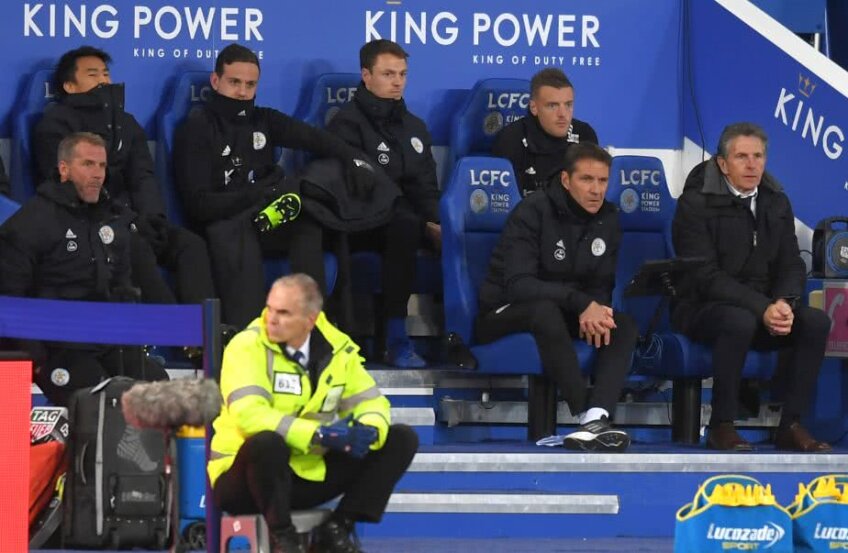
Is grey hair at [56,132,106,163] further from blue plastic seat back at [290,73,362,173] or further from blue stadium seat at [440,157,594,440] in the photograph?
blue stadium seat at [440,157,594,440]

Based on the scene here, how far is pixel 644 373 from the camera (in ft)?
25.9

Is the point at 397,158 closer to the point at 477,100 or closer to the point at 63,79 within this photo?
the point at 477,100

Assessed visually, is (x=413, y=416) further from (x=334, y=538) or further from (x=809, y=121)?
(x=809, y=121)

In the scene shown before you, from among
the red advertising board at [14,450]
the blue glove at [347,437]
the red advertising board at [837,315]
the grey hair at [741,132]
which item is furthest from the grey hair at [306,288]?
the red advertising board at [837,315]

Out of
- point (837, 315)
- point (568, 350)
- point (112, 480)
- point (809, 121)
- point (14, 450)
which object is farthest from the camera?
point (809, 121)

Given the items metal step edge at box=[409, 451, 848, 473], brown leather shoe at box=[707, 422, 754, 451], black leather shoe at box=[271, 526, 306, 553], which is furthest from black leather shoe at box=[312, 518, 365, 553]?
brown leather shoe at box=[707, 422, 754, 451]

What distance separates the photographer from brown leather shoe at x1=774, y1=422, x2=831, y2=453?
7449 mm

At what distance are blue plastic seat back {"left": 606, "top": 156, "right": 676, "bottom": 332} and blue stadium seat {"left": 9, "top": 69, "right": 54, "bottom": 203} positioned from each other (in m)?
2.48

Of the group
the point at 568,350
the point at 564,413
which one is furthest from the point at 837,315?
the point at 568,350

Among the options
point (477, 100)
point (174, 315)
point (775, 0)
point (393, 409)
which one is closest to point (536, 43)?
point (477, 100)

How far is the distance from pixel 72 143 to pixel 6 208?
43cm

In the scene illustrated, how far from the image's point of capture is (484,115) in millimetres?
8359

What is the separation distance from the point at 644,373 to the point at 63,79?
2749mm

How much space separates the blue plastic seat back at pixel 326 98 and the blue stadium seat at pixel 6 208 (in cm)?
145
